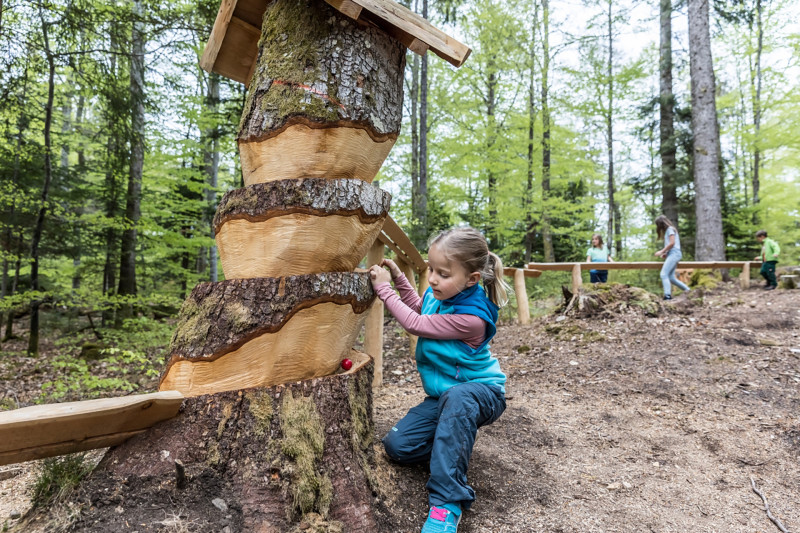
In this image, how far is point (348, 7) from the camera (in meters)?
1.82

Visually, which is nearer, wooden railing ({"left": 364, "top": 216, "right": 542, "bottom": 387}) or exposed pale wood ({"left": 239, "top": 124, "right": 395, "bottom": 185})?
exposed pale wood ({"left": 239, "top": 124, "right": 395, "bottom": 185})

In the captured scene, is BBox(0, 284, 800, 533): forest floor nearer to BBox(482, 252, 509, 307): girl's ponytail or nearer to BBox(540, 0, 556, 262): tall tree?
BBox(482, 252, 509, 307): girl's ponytail

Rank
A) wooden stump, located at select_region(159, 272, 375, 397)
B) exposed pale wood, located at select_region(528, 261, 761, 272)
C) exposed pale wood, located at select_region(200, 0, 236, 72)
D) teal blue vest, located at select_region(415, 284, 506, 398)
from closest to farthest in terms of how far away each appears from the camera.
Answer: wooden stump, located at select_region(159, 272, 375, 397) < teal blue vest, located at select_region(415, 284, 506, 398) < exposed pale wood, located at select_region(200, 0, 236, 72) < exposed pale wood, located at select_region(528, 261, 761, 272)

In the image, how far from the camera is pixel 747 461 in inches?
98.9

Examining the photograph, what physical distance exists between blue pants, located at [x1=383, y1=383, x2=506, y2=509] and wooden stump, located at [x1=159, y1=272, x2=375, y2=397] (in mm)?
542

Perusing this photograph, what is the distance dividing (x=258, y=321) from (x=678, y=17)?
51.8 ft

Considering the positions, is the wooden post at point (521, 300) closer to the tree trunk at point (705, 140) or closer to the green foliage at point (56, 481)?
the tree trunk at point (705, 140)

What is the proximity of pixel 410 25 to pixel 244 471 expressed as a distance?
2069 millimetres

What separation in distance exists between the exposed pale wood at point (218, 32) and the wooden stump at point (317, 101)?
2.25ft

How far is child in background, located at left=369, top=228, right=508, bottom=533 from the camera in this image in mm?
1898

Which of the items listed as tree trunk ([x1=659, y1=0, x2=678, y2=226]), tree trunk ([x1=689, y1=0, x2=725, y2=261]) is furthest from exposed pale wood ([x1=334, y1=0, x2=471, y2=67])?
tree trunk ([x1=659, y1=0, x2=678, y2=226])

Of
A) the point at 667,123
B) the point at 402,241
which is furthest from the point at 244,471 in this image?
the point at 667,123

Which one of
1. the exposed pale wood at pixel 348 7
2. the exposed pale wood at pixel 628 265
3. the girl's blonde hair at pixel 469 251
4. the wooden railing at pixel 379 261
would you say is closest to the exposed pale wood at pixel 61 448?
the girl's blonde hair at pixel 469 251

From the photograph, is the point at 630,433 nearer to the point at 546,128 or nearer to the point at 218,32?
the point at 218,32
